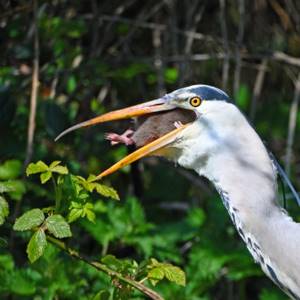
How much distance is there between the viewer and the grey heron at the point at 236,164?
2.41 metres

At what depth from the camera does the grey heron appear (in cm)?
241

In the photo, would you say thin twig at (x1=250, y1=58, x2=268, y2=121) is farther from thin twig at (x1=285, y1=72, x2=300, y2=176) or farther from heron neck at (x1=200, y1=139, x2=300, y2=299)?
heron neck at (x1=200, y1=139, x2=300, y2=299)

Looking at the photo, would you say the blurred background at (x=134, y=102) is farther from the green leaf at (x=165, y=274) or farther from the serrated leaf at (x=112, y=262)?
the green leaf at (x=165, y=274)

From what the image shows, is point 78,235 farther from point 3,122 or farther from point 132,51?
point 132,51

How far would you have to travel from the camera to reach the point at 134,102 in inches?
192

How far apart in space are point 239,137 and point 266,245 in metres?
0.31

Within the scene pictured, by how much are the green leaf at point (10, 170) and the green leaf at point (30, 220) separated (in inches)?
46.4

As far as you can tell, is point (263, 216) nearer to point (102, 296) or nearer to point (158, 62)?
point (102, 296)

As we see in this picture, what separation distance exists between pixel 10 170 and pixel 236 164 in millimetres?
1264

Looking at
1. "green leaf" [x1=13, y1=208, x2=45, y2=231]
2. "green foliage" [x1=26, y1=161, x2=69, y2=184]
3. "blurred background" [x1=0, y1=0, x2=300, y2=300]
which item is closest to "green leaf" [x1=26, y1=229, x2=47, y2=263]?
"green leaf" [x1=13, y1=208, x2=45, y2=231]

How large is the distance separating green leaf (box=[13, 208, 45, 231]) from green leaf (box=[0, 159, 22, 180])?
118cm

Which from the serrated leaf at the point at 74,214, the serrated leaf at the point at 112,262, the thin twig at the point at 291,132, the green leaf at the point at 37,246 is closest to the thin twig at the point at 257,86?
the thin twig at the point at 291,132

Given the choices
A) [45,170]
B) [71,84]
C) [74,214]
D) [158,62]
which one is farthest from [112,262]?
[158,62]

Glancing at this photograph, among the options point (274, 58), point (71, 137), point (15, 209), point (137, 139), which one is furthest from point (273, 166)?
point (274, 58)
